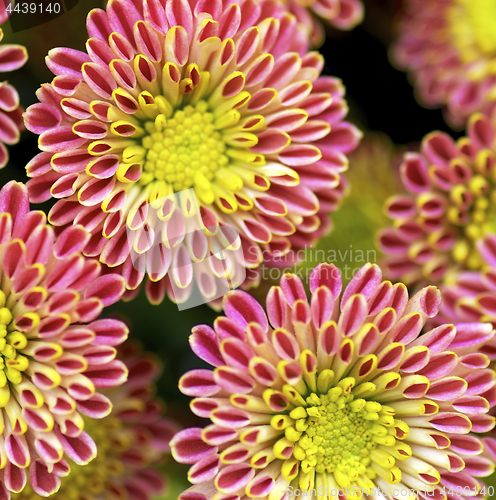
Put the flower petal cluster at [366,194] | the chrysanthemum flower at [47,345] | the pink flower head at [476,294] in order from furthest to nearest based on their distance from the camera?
the flower petal cluster at [366,194]
the pink flower head at [476,294]
the chrysanthemum flower at [47,345]

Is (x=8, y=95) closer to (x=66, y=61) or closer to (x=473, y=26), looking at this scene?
(x=66, y=61)

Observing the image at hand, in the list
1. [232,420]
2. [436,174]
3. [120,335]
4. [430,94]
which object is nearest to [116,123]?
[120,335]

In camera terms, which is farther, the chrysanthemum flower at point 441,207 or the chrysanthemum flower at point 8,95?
the chrysanthemum flower at point 441,207

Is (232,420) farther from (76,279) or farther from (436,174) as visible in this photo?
(436,174)

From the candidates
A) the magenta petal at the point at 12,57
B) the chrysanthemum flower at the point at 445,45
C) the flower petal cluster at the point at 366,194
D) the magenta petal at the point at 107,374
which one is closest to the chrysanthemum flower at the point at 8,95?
the magenta petal at the point at 12,57

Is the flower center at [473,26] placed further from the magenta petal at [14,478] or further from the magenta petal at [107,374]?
the magenta petal at [14,478]

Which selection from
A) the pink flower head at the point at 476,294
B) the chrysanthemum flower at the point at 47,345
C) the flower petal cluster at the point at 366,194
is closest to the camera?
the chrysanthemum flower at the point at 47,345
